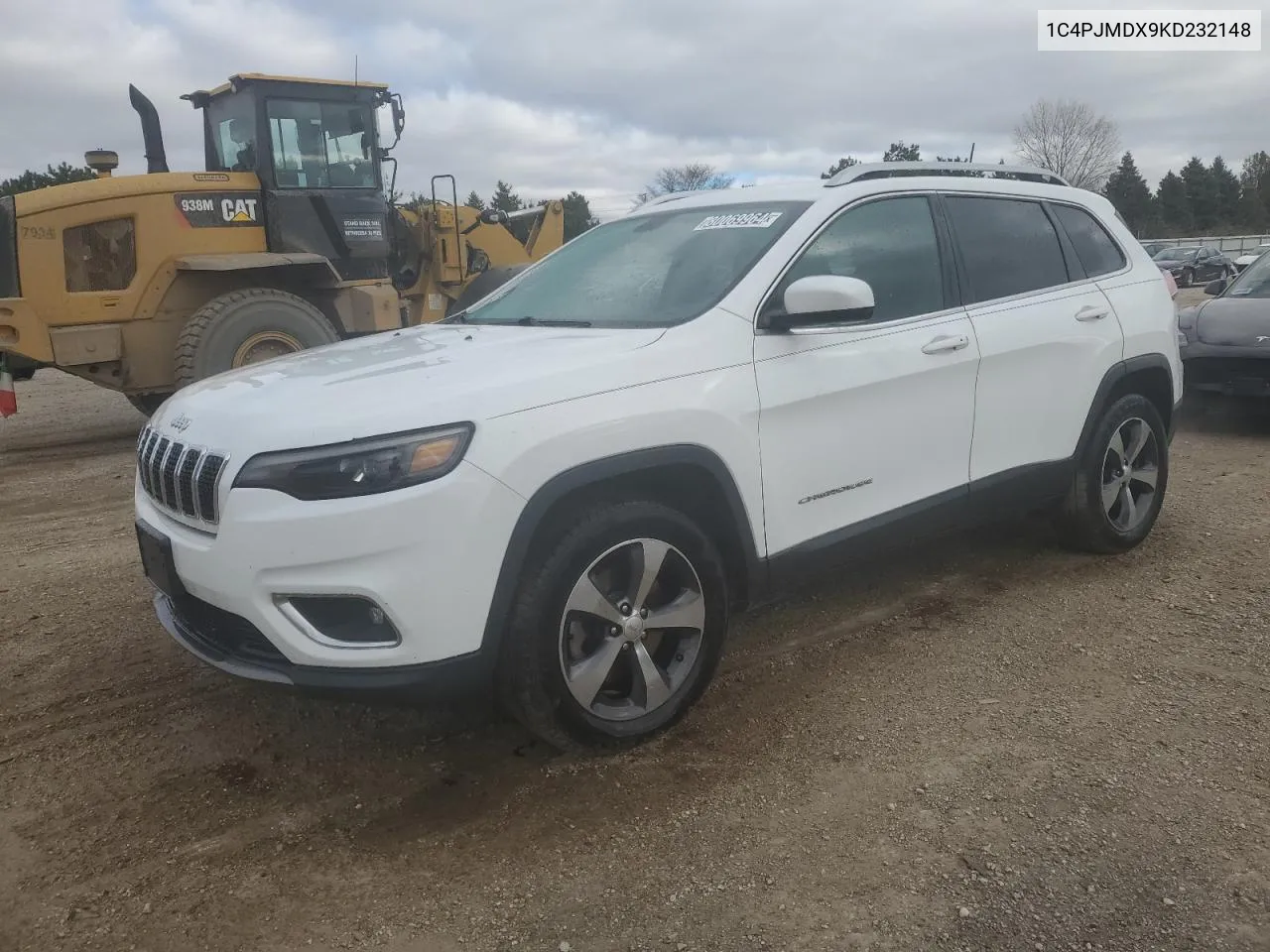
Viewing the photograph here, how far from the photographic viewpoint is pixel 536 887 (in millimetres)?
2559

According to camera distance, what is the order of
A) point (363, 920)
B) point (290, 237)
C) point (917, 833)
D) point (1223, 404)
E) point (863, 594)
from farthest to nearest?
point (290, 237), point (1223, 404), point (863, 594), point (917, 833), point (363, 920)

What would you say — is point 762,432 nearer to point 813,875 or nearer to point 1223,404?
point 813,875

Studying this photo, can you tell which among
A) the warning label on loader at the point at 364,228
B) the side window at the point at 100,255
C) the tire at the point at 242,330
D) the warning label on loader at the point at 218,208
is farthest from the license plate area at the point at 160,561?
the warning label on loader at the point at 364,228

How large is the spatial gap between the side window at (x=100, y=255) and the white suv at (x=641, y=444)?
5233 millimetres

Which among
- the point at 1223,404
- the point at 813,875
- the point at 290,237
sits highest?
the point at 290,237

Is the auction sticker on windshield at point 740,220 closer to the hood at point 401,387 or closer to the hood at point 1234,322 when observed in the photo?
the hood at point 401,387

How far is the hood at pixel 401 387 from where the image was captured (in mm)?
2672

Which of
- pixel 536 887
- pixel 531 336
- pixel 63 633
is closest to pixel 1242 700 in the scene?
pixel 536 887

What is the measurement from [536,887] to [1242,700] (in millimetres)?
2517

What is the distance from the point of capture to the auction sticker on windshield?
3727 mm

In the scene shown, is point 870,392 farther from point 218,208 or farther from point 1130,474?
point 218,208

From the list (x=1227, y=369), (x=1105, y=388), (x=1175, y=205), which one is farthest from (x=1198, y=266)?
(x=1175, y=205)

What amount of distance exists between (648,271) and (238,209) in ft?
20.7

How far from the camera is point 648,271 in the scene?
382cm
